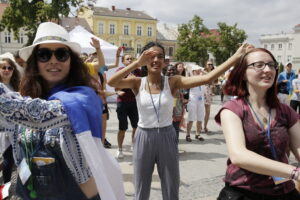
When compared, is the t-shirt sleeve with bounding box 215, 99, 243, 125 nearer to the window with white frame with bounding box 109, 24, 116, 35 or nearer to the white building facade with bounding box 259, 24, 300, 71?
the window with white frame with bounding box 109, 24, 116, 35

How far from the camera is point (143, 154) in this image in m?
2.90

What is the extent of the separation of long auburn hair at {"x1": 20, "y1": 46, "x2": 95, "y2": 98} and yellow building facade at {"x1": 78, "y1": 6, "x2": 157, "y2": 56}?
54977 millimetres

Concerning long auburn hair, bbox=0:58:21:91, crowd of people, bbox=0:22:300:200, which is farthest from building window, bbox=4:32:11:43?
crowd of people, bbox=0:22:300:200

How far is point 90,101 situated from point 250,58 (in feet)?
3.47

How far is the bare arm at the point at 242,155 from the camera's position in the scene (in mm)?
1427

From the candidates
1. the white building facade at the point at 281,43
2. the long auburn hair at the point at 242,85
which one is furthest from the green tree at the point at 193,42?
the white building facade at the point at 281,43

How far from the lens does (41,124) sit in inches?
52.9

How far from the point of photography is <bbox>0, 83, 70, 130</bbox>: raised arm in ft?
4.21

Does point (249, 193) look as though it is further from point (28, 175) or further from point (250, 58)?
point (28, 175)

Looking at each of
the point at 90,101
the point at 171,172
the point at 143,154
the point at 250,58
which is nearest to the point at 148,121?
the point at 143,154

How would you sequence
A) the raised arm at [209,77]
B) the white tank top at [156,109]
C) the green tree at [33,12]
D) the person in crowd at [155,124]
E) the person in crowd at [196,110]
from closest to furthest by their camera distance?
the raised arm at [209,77] < the person in crowd at [155,124] < the white tank top at [156,109] < the person in crowd at [196,110] < the green tree at [33,12]

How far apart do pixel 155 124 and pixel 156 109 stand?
0.51ft

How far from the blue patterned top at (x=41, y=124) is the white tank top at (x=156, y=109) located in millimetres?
1591

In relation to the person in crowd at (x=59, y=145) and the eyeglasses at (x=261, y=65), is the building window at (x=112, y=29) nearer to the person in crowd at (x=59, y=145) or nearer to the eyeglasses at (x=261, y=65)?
the eyeglasses at (x=261, y=65)
